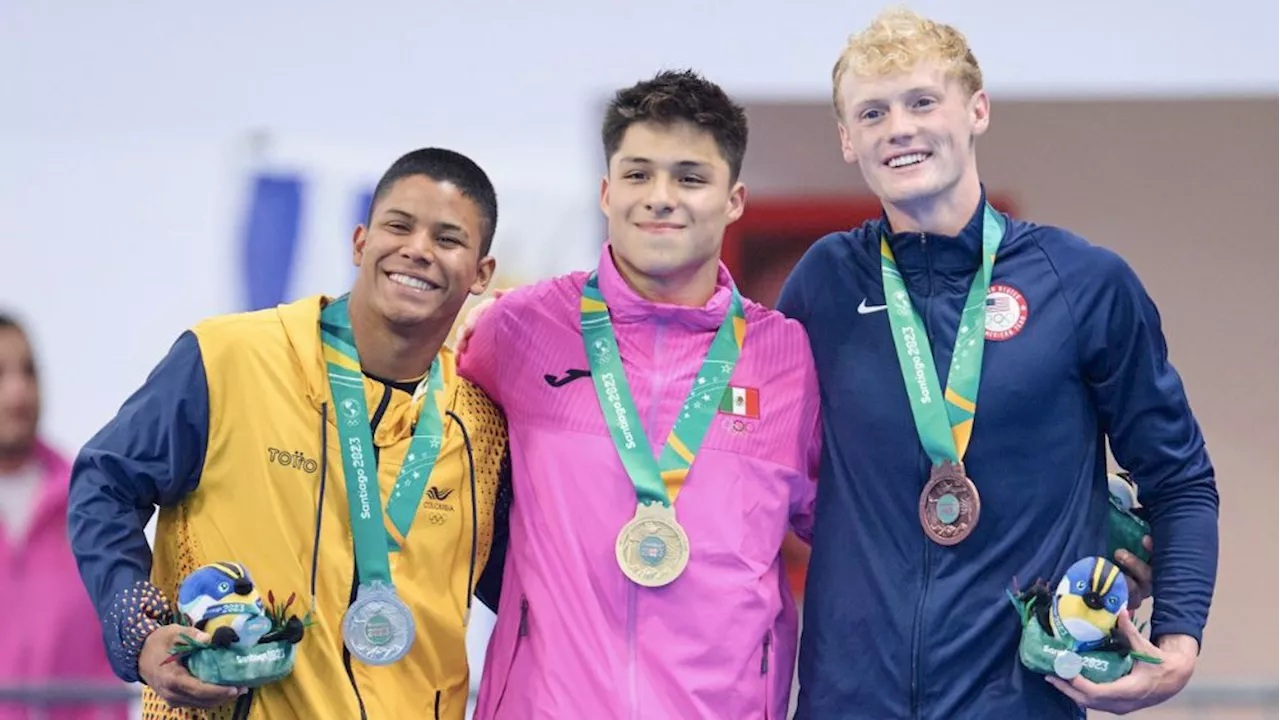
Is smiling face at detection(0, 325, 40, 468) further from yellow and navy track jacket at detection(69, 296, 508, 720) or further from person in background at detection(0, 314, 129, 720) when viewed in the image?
yellow and navy track jacket at detection(69, 296, 508, 720)

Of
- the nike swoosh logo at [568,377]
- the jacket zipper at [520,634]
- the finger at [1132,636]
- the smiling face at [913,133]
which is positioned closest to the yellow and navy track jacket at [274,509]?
the jacket zipper at [520,634]

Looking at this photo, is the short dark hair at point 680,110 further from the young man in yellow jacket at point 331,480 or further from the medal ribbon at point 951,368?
the medal ribbon at point 951,368

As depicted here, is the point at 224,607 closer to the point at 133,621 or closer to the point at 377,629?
the point at 133,621

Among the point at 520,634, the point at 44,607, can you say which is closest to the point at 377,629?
the point at 520,634

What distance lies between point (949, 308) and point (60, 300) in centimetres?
367

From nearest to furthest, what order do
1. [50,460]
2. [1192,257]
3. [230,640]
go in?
[230,640]
[50,460]
[1192,257]

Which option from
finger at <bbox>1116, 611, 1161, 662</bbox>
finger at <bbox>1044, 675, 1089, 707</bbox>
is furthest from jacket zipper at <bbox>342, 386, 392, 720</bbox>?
finger at <bbox>1116, 611, 1161, 662</bbox>

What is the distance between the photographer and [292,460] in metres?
2.99

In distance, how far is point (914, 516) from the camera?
2980 mm

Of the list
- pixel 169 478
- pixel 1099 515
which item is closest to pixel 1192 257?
pixel 1099 515

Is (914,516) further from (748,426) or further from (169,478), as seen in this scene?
(169,478)

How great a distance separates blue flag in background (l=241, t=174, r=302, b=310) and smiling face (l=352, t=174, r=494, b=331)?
2.47m

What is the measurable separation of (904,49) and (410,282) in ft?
3.58

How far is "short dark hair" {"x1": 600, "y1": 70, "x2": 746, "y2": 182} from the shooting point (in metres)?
3.23
